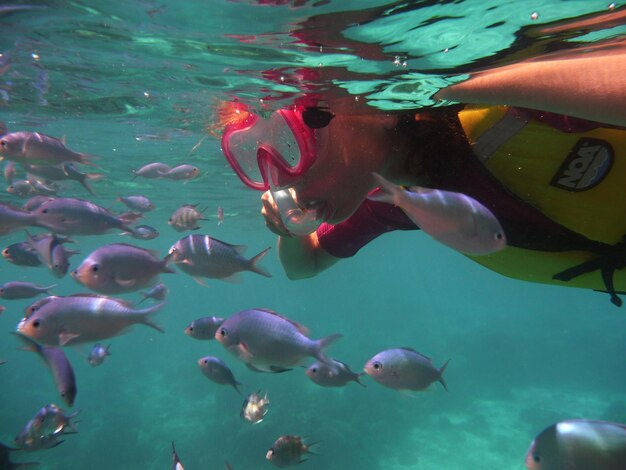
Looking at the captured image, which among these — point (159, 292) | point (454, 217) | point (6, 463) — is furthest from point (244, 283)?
point (454, 217)

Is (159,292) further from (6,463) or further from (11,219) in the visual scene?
(6,463)

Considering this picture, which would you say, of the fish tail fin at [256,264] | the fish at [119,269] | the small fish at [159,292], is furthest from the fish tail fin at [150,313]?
the small fish at [159,292]

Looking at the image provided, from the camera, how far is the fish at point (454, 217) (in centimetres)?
197

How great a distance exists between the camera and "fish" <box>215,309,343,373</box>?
4645 mm

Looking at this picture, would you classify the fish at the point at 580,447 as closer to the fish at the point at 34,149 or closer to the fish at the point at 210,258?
the fish at the point at 210,258

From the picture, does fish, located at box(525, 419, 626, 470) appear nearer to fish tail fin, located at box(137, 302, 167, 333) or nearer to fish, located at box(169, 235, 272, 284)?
fish, located at box(169, 235, 272, 284)

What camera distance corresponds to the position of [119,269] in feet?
A: 16.2

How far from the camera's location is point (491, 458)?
17.5 m

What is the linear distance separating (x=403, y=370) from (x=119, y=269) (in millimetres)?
4330

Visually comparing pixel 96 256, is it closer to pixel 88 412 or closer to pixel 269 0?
pixel 269 0

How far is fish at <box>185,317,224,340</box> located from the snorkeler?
145 inches

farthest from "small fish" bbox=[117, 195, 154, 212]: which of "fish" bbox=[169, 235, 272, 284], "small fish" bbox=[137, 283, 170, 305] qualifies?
"fish" bbox=[169, 235, 272, 284]

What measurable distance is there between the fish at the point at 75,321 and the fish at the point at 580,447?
4139mm

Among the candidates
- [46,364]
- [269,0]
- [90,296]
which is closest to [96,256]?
[90,296]
